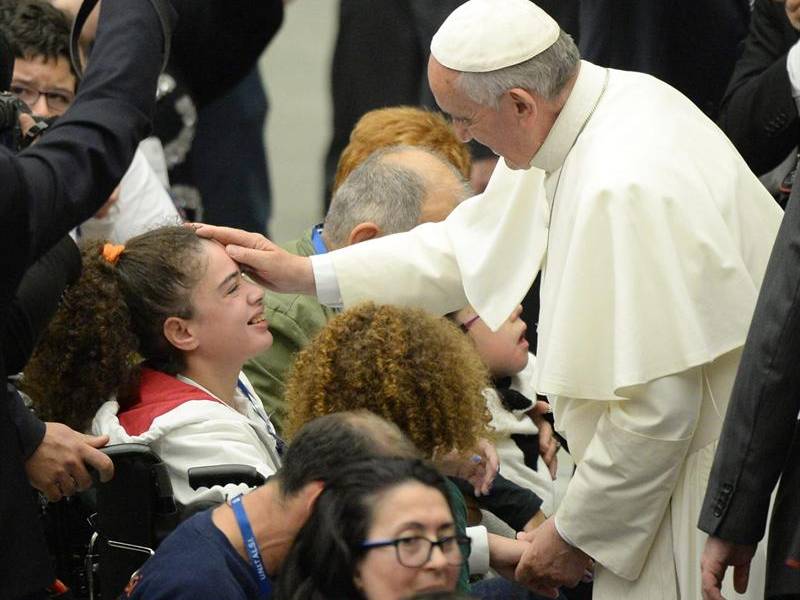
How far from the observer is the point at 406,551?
112 inches

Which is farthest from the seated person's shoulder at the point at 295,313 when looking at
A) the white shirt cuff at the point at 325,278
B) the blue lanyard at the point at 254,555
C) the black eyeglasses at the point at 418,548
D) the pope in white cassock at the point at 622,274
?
the black eyeglasses at the point at 418,548

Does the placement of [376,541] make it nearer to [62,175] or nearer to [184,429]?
[62,175]

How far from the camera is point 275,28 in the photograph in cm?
662

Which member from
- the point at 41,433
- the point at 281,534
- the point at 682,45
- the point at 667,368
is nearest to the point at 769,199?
the point at 667,368

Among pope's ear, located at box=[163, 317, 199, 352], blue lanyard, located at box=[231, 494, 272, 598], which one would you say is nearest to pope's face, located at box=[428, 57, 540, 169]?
pope's ear, located at box=[163, 317, 199, 352]

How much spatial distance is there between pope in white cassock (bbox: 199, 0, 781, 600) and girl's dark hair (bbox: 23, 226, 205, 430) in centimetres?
81

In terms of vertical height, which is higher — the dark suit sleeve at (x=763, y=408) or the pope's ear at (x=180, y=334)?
the dark suit sleeve at (x=763, y=408)

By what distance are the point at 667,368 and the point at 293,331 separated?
139cm

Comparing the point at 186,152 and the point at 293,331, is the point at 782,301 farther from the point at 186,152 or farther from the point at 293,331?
the point at 186,152

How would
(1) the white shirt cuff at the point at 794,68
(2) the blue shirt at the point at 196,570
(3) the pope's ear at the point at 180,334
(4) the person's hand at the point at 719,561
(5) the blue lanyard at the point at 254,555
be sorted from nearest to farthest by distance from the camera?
(2) the blue shirt at the point at 196,570 → (5) the blue lanyard at the point at 254,555 → (4) the person's hand at the point at 719,561 → (3) the pope's ear at the point at 180,334 → (1) the white shirt cuff at the point at 794,68

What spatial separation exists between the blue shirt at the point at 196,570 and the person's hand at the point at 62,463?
0.41 metres

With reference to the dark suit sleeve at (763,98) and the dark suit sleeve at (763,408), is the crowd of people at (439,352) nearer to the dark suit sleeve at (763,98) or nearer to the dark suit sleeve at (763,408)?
the dark suit sleeve at (763,408)

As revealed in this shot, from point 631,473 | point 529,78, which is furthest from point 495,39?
point 631,473

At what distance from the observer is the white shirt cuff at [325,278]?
4.24 metres
